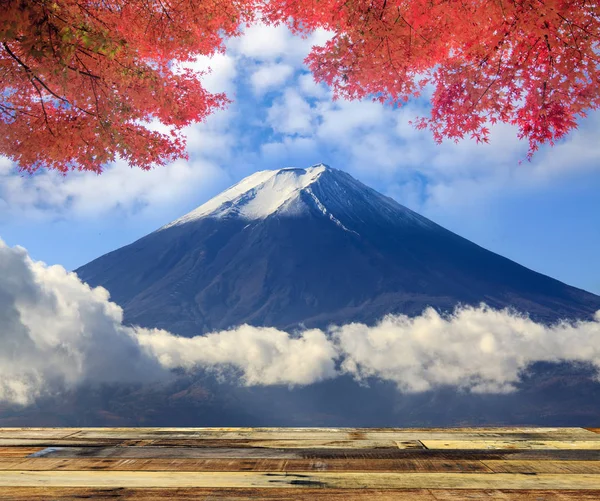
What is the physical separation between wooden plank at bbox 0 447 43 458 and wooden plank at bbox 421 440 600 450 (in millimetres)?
2685

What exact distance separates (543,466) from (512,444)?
649mm

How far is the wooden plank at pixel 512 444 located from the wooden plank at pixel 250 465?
22.3 inches

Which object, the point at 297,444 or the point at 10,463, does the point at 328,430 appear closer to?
the point at 297,444

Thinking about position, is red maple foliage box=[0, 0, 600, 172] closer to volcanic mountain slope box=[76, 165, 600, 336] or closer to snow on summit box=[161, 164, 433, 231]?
volcanic mountain slope box=[76, 165, 600, 336]

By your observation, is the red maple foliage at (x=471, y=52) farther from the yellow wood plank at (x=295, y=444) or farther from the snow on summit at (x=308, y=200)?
the snow on summit at (x=308, y=200)

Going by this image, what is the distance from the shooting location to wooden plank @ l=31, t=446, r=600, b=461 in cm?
277

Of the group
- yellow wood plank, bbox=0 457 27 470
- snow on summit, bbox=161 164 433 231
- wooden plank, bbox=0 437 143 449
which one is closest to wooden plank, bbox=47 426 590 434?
wooden plank, bbox=0 437 143 449

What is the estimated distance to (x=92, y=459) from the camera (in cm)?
279

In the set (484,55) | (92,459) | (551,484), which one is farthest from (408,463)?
(484,55)

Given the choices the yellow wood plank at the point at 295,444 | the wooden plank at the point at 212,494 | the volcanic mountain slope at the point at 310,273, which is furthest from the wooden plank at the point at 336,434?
the volcanic mountain slope at the point at 310,273

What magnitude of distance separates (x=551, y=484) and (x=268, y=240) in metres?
156

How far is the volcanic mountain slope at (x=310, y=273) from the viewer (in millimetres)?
148750

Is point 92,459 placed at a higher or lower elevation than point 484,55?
lower

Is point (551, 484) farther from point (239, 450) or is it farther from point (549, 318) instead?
point (549, 318)
